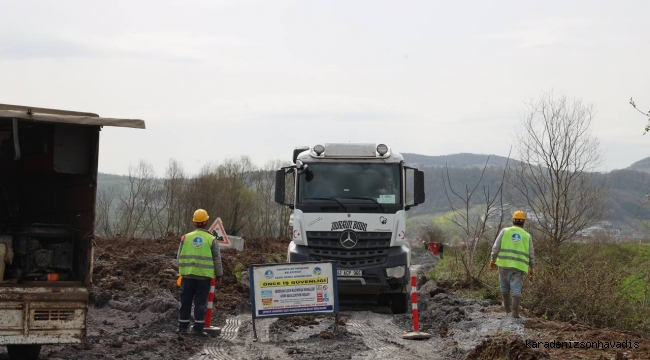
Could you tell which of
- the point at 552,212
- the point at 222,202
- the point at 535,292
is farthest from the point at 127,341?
the point at 222,202

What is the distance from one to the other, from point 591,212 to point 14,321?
22.7 meters

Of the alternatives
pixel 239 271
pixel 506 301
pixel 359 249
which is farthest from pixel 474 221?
pixel 506 301

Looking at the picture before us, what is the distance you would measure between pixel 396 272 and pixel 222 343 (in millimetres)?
4598

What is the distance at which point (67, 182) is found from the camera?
11.6 meters

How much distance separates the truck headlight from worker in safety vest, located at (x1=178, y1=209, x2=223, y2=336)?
3.94m

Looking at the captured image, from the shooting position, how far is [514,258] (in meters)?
15.1

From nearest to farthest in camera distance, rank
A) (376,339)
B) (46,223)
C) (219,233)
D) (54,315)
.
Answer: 1. (54,315)
2. (46,223)
3. (376,339)
4. (219,233)

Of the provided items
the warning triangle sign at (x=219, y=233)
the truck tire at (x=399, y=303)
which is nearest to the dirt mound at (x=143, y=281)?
the warning triangle sign at (x=219, y=233)

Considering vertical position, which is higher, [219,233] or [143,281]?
[219,233]

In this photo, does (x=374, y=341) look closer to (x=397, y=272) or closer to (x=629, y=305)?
(x=397, y=272)

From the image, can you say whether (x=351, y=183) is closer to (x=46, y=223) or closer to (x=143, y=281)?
(x=143, y=281)

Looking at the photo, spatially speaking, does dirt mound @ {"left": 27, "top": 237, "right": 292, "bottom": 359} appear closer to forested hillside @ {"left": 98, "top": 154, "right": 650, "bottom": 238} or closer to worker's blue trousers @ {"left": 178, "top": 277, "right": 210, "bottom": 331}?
worker's blue trousers @ {"left": 178, "top": 277, "right": 210, "bottom": 331}

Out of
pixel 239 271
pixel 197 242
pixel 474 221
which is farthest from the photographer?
pixel 474 221

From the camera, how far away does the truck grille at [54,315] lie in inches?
390
